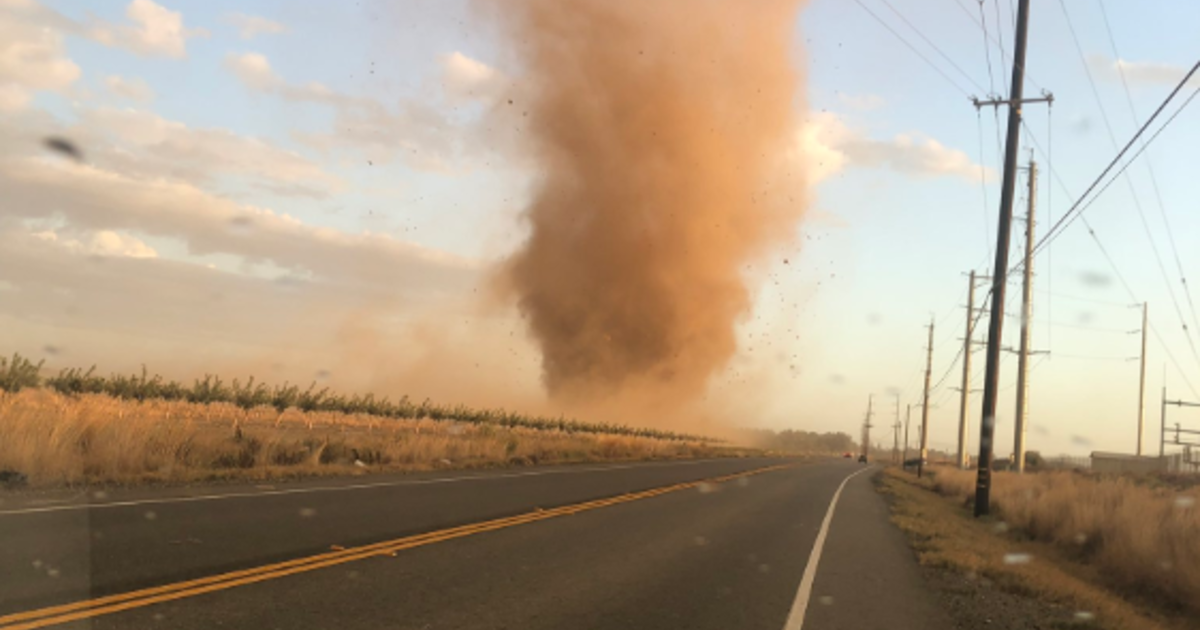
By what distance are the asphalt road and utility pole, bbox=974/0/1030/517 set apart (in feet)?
22.3

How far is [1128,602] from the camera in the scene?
11.5 metres

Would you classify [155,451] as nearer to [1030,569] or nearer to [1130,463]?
[1030,569]

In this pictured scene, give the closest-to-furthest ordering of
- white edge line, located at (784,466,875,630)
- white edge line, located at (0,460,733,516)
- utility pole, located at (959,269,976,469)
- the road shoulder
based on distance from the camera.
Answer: white edge line, located at (784,466,875,630) → the road shoulder → white edge line, located at (0,460,733,516) → utility pole, located at (959,269,976,469)

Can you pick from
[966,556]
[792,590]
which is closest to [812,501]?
[966,556]

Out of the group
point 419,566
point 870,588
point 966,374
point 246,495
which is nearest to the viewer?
point 419,566

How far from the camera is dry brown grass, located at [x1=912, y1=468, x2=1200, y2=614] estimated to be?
Answer: 11.8 metres

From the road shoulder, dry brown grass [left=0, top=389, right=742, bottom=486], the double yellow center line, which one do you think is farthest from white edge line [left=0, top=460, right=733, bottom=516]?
the road shoulder

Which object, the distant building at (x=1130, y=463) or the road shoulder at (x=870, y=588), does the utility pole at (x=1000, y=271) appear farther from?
the distant building at (x=1130, y=463)

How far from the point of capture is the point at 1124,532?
14.5 meters

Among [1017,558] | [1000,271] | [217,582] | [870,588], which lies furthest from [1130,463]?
[217,582]

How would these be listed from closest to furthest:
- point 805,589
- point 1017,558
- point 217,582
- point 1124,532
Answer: point 217,582 < point 805,589 < point 1017,558 < point 1124,532

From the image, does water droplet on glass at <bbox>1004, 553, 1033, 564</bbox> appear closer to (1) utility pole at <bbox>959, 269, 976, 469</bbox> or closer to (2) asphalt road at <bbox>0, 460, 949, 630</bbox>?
(2) asphalt road at <bbox>0, 460, 949, 630</bbox>

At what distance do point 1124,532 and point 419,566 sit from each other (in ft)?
39.3

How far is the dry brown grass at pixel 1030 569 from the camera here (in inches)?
356
